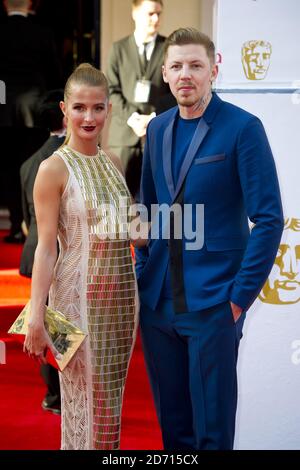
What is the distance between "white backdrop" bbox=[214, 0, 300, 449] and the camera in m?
3.18

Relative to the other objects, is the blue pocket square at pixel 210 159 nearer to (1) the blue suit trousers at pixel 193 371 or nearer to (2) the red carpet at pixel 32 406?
(1) the blue suit trousers at pixel 193 371

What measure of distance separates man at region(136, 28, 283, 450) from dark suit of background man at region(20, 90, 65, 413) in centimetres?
137

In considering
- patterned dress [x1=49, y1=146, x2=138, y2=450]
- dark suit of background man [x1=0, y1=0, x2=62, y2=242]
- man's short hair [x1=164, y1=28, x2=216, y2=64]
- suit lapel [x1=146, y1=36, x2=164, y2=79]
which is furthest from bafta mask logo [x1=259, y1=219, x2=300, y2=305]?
dark suit of background man [x1=0, y1=0, x2=62, y2=242]

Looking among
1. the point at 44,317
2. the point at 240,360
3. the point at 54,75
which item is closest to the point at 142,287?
the point at 44,317

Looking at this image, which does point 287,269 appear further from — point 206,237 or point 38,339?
point 38,339

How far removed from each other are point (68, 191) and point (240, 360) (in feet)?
3.47

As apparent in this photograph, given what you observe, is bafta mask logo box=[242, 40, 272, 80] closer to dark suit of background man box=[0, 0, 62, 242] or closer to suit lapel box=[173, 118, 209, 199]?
suit lapel box=[173, 118, 209, 199]

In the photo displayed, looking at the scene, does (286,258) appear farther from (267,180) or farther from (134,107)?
(134,107)

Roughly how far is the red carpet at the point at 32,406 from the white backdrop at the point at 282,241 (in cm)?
59

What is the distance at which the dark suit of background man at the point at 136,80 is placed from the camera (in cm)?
566

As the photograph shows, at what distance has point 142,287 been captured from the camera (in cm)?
277
